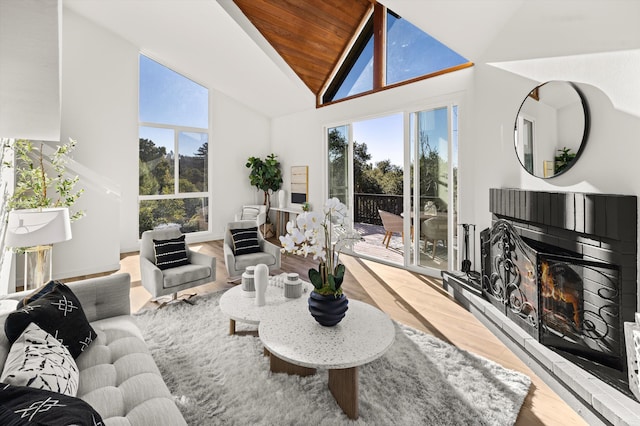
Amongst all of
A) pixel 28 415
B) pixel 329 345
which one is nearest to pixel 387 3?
pixel 329 345

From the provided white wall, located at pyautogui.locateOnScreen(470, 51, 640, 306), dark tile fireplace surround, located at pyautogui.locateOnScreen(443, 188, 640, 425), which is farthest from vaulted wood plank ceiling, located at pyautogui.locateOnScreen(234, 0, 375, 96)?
dark tile fireplace surround, located at pyautogui.locateOnScreen(443, 188, 640, 425)

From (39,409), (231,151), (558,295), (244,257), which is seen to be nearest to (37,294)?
(39,409)

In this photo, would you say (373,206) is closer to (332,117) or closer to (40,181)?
(332,117)

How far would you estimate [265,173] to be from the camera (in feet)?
22.6

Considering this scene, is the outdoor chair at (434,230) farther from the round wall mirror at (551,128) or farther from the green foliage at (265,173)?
the green foliage at (265,173)

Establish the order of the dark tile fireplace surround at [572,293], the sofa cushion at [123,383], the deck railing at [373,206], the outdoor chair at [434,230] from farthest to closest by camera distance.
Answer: the deck railing at [373,206], the outdoor chair at [434,230], the dark tile fireplace surround at [572,293], the sofa cushion at [123,383]

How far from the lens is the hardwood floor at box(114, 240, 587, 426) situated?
6.21 feet

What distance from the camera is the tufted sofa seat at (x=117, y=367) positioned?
1295 millimetres

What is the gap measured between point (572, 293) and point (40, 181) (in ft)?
18.0

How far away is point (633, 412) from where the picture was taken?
1.58 meters

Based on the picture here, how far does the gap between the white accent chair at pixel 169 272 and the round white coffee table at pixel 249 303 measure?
29.0 inches

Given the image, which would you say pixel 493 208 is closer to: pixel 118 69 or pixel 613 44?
pixel 613 44

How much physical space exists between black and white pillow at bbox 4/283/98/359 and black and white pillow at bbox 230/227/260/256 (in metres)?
2.16

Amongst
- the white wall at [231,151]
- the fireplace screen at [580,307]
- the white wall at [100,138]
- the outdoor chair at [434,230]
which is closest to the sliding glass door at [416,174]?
the outdoor chair at [434,230]
